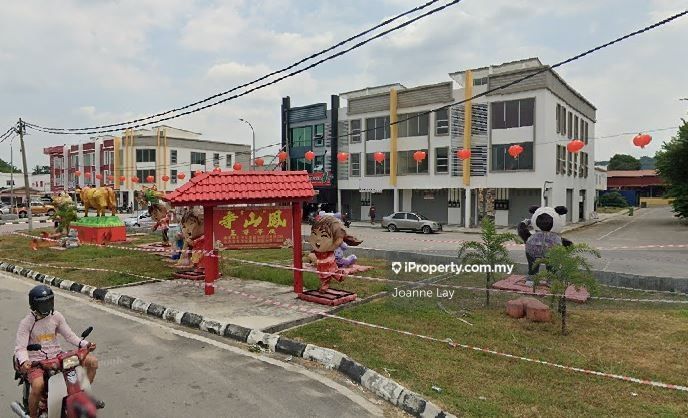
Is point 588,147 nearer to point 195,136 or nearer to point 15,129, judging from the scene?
point 15,129

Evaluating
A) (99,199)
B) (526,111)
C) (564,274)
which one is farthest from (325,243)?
(526,111)

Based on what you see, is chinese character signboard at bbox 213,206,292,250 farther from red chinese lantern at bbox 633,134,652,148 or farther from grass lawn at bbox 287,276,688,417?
red chinese lantern at bbox 633,134,652,148

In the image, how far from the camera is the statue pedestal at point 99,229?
2025cm

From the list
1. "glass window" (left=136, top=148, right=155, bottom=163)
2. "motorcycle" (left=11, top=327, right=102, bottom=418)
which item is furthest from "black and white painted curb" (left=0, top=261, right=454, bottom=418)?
"glass window" (left=136, top=148, right=155, bottom=163)

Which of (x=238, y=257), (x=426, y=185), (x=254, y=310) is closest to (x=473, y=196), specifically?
(x=426, y=185)

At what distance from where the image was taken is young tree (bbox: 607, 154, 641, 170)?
92.3 meters

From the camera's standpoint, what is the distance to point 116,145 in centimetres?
5619

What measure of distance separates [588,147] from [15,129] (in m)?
42.6

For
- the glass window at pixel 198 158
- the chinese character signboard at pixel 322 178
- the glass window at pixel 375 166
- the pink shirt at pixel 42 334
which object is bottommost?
the pink shirt at pixel 42 334

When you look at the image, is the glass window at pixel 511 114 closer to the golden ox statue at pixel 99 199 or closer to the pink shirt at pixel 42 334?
the golden ox statue at pixel 99 199

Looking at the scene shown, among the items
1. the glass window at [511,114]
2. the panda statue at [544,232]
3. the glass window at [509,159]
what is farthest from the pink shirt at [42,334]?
the glass window at [511,114]

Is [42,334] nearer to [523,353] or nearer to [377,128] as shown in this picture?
[523,353]

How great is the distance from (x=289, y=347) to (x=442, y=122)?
28693mm

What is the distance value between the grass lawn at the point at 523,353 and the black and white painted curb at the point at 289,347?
212mm
